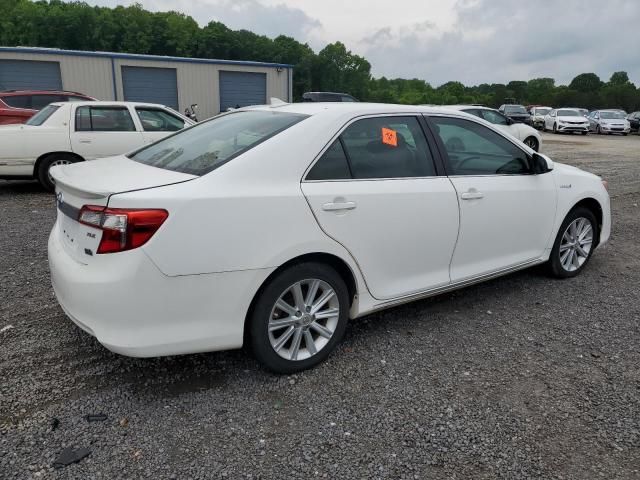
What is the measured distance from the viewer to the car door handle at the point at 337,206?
2.99m

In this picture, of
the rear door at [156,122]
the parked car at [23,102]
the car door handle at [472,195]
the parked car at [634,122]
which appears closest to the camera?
the car door handle at [472,195]

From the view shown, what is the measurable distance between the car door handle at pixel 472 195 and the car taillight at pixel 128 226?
6.86 ft

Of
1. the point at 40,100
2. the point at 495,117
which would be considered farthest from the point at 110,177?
the point at 495,117

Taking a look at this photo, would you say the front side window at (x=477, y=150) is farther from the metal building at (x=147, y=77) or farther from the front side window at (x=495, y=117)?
the metal building at (x=147, y=77)

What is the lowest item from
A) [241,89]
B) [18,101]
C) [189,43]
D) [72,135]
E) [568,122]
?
[568,122]

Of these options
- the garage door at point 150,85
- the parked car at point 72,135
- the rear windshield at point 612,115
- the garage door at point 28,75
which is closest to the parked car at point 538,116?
the rear windshield at point 612,115

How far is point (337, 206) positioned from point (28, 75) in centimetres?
2259

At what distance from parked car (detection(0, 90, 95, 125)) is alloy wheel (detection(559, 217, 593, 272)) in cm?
1053

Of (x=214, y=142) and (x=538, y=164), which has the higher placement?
(x=214, y=142)

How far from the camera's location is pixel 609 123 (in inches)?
1188

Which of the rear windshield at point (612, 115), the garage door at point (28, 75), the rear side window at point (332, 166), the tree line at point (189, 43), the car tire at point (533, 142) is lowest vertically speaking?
the car tire at point (533, 142)

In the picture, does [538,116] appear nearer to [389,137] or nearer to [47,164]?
[47,164]

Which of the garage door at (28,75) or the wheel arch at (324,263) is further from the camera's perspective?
the garage door at (28,75)

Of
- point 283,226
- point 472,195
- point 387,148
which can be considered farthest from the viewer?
point 472,195
